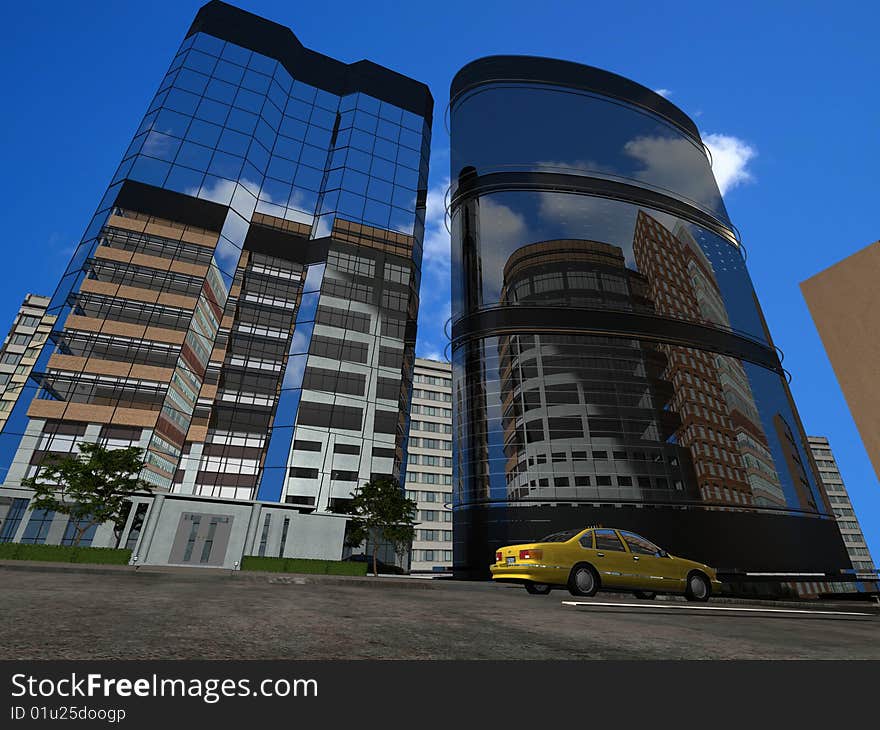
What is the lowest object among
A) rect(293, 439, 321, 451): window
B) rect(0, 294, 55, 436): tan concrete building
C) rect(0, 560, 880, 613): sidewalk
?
rect(0, 560, 880, 613): sidewalk

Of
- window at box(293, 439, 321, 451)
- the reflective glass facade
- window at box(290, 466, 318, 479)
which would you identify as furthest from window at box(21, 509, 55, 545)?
window at box(293, 439, 321, 451)

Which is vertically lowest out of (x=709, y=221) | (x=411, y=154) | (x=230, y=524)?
(x=230, y=524)

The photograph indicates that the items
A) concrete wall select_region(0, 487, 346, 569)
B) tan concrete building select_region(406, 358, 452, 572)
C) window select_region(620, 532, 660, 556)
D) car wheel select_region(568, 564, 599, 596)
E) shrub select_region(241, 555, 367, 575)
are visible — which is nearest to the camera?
car wheel select_region(568, 564, 599, 596)

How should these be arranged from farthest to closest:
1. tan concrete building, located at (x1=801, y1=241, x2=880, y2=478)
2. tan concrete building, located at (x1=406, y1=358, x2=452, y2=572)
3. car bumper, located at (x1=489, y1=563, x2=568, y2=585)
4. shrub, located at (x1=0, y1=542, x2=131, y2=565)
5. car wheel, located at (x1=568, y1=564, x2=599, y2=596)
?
tan concrete building, located at (x1=406, y1=358, x2=452, y2=572) → shrub, located at (x1=0, y1=542, x2=131, y2=565) → car wheel, located at (x1=568, y1=564, x2=599, y2=596) → car bumper, located at (x1=489, y1=563, x2=568, y2=585) → tan concrete building, located at (x1=801, y1=241, x2=880, y2=478)

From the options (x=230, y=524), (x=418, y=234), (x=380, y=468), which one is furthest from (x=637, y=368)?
(x=230, y=524)

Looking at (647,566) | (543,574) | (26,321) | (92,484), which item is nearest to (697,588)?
(647,566)

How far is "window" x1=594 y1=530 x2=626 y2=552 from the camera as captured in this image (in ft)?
29.2

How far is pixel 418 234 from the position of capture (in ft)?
186

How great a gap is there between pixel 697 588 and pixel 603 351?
37.2m

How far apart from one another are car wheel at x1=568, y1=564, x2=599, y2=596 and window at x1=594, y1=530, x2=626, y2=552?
1.64ft

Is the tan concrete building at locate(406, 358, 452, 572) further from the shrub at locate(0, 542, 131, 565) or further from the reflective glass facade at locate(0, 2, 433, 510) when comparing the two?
the shrub at locate(0, 542, 131, 565)

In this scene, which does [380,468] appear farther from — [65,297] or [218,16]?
[218,16]

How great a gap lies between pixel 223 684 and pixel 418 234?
58.4 meters

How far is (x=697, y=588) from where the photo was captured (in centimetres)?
955
